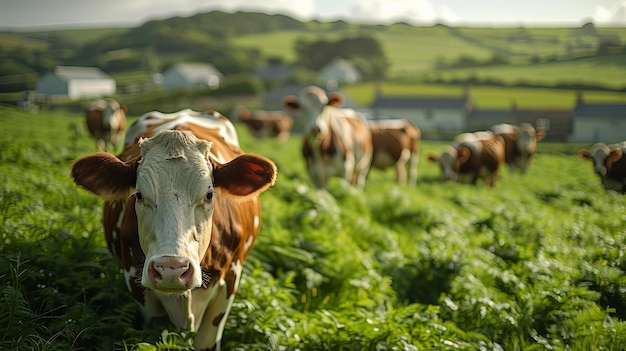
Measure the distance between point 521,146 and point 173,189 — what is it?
59.2 feet

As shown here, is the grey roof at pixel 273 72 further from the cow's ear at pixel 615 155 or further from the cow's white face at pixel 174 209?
the cow's white face at pixel 174 209

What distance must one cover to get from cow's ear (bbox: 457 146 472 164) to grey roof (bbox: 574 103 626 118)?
3424 millimetres

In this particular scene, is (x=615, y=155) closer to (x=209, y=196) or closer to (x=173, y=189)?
(x=209, y=196)

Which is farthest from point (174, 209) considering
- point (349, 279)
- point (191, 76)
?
point (191, 76)

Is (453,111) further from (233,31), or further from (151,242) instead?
(151,242)

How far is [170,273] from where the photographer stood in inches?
98.3

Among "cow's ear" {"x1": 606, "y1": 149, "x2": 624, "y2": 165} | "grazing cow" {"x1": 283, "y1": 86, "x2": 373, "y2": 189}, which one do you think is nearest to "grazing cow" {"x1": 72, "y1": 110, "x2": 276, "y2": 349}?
"grazing cow" {"x1": 283, "y1": 86, "x2": 373, "y2": 189}

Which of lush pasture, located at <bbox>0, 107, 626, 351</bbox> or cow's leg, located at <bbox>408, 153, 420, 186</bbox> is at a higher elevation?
lush pasture, located at <bbox>0, 107, 626, 351</bbox>

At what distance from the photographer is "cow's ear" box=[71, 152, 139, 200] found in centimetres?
293

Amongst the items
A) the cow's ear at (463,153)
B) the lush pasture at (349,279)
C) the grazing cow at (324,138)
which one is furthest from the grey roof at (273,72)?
the lush pasture at (349,279)

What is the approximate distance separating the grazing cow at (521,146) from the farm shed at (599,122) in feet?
9.18

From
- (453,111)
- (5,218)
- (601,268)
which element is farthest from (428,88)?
(5,218)

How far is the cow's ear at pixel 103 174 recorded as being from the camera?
2.93 metres

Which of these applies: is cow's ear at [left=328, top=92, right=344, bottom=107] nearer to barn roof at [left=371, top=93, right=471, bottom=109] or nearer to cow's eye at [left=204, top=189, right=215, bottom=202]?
cow's eye at [left=204, top=189, right=215, bottom=202]
